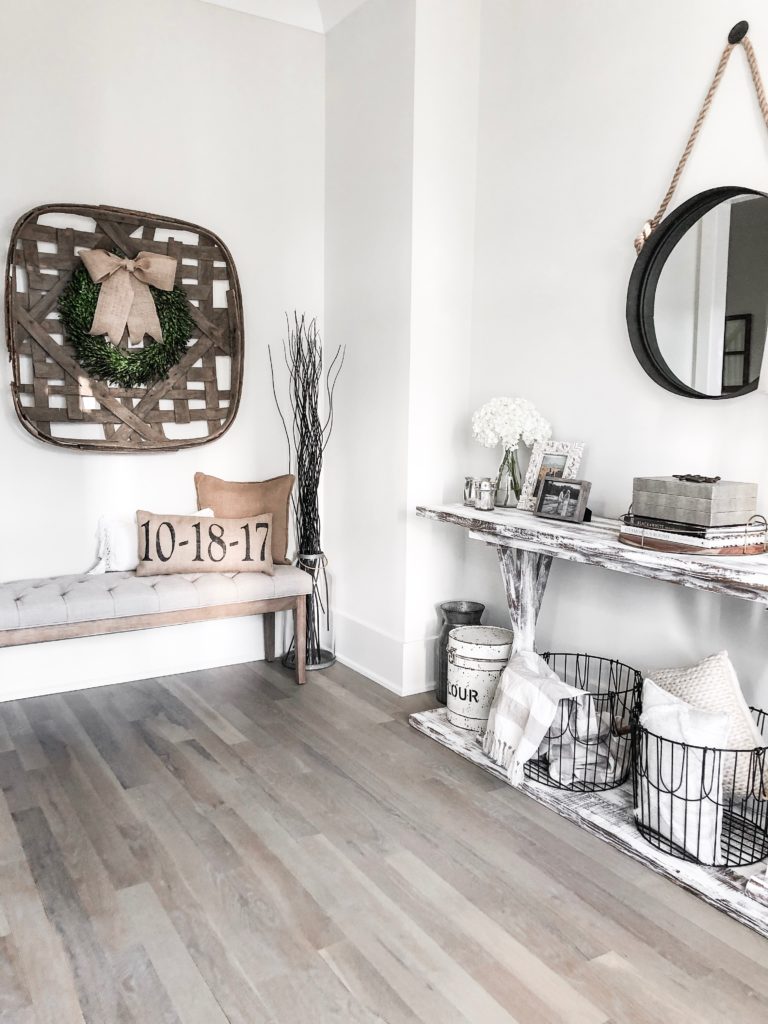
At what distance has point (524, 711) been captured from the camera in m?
2.81

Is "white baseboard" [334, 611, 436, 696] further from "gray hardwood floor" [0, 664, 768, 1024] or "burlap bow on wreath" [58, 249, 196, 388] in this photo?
"burlap bow on wreath" [58, 249, 196, 388]

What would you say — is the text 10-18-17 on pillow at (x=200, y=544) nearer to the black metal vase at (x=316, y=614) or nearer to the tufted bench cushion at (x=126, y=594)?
the tufted bench cushion at (x=126, y=594)

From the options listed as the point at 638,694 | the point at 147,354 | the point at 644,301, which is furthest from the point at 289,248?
the point at 638,694

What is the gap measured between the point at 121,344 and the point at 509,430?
1.71 m

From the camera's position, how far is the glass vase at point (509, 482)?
3342 mm

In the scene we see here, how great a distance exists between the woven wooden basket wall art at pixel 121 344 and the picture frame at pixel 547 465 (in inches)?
58.1

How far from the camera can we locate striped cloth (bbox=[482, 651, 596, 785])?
272cm

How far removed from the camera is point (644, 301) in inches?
112

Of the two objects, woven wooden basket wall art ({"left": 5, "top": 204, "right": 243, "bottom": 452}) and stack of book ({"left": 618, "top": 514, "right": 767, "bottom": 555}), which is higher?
woven wooden basket wall art ({"left": 5, "top": 204, "right": 243, "bottom": 452})

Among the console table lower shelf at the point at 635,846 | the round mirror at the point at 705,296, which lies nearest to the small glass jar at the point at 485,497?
the round mirror at the point at 705,296

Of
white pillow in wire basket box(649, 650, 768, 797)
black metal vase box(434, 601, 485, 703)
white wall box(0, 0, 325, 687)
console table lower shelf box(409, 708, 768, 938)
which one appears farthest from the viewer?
black metal vase box(434, 601, 485, 703)

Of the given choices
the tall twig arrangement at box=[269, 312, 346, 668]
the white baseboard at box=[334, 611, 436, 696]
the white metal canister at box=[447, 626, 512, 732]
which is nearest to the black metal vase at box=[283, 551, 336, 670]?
the tall twig arrangement at box=[269, 312, 346, 668]

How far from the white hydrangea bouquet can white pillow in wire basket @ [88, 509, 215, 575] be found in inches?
61.9

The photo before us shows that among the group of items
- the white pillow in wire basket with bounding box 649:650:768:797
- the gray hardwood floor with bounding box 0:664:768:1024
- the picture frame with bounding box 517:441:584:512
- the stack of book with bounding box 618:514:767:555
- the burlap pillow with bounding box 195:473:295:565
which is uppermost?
the picture frame with bounding box 517:441:584:512
